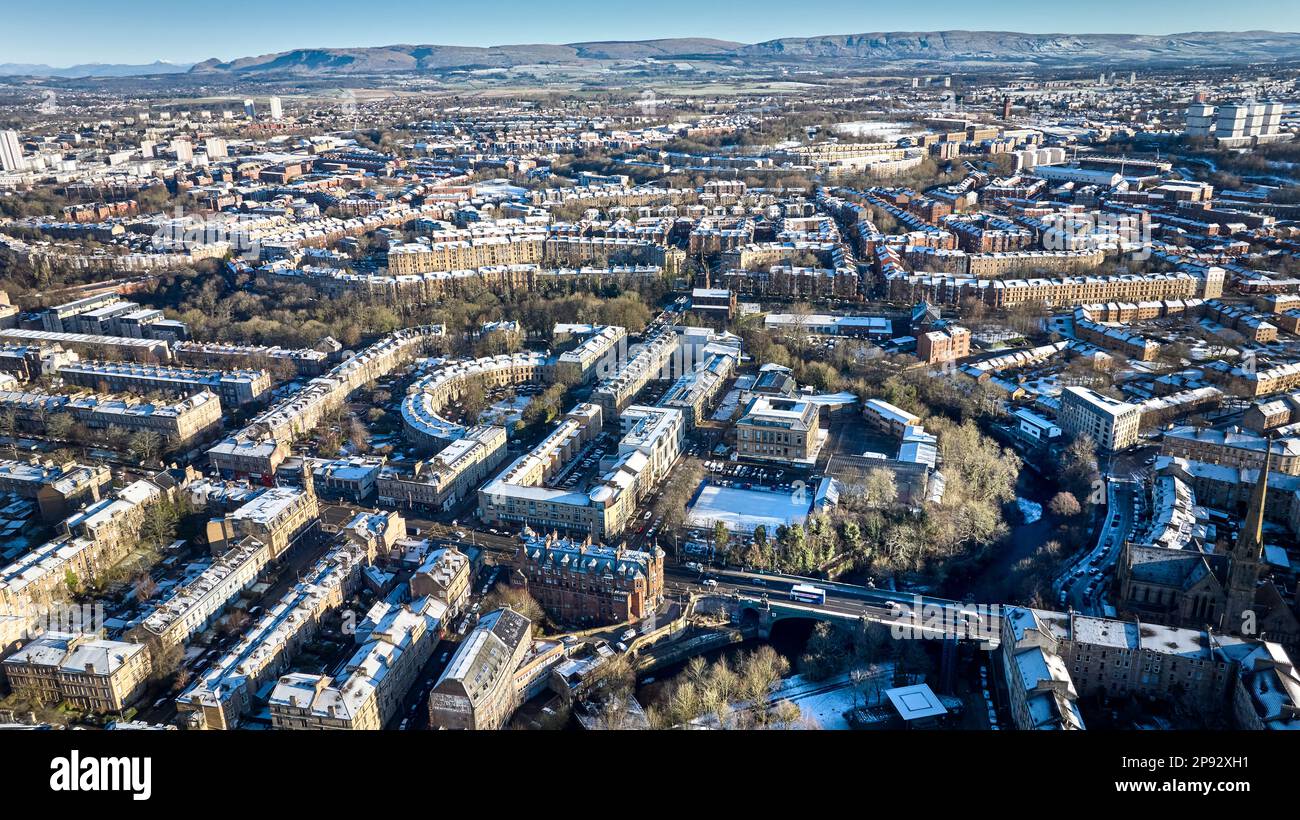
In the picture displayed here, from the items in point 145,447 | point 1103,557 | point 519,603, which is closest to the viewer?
point 519,603

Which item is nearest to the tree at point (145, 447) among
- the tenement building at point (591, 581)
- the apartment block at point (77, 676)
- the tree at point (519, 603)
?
the apartment block at point (77, 676)

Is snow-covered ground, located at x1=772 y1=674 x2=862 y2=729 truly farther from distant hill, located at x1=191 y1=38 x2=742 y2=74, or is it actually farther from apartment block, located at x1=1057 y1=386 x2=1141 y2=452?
distant hill, located at x1=191 y1=38 x2=742 y2=74

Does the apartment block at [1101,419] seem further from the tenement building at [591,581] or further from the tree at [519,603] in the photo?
the tree at [519,603]

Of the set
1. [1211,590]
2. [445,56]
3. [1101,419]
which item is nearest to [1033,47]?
[445,56]

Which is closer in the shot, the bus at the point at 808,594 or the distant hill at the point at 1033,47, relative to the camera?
the bus at the point at 808,594

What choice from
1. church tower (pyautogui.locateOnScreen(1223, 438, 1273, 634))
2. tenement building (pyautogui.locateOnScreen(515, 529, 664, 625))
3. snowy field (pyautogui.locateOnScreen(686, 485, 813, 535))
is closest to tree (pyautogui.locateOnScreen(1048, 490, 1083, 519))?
church tower (pyautogui.locateOnScreen(1223, 438, 1273, 634))

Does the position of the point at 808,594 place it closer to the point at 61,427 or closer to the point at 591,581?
the point at 591,581

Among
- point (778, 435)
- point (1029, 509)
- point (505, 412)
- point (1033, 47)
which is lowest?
point (1029, 509)
